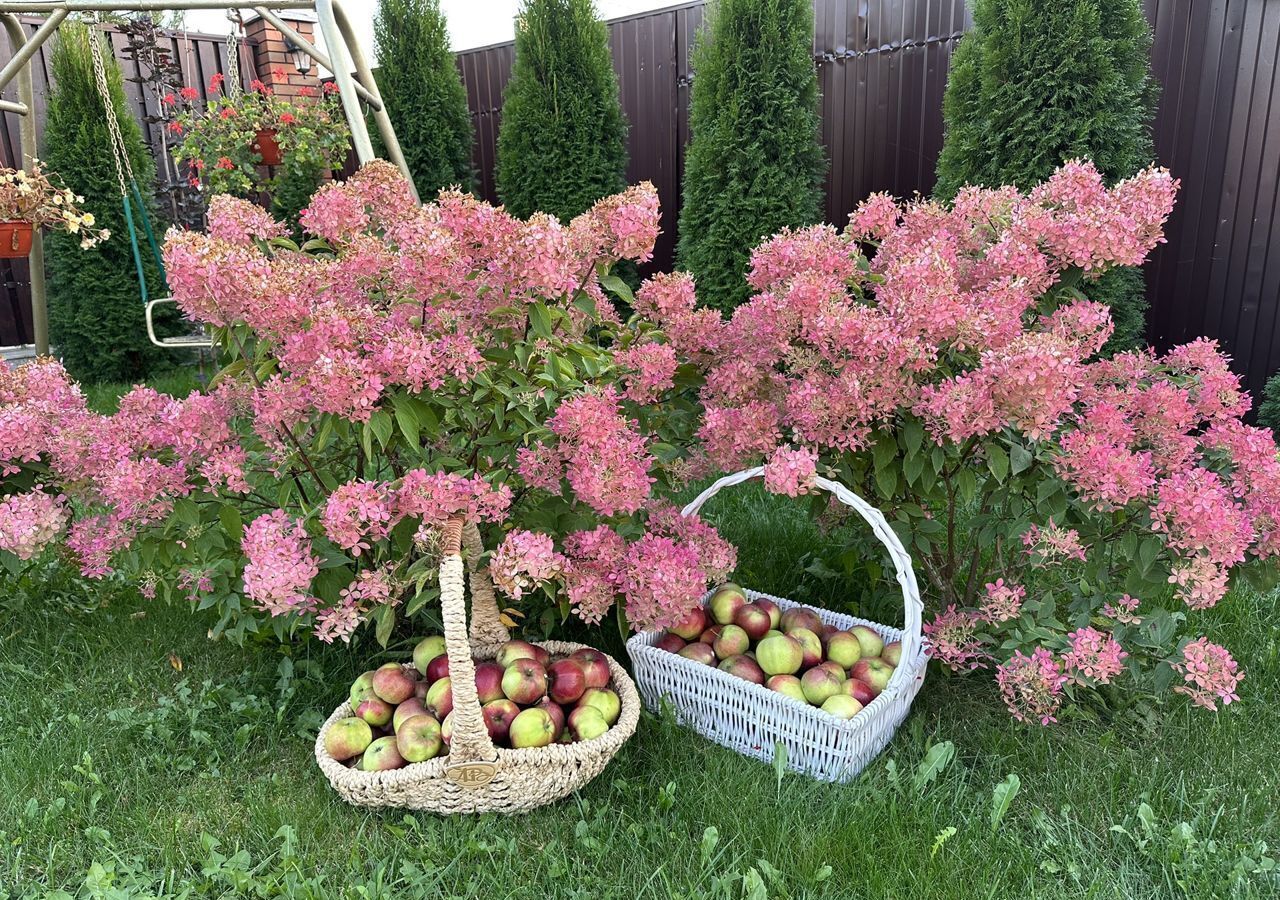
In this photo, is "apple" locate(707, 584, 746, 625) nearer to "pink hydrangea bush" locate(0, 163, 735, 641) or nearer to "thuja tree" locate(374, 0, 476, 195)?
"pink hydrangea bush" locate(0, 163, 735, 641)

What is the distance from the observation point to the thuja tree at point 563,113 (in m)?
5.33

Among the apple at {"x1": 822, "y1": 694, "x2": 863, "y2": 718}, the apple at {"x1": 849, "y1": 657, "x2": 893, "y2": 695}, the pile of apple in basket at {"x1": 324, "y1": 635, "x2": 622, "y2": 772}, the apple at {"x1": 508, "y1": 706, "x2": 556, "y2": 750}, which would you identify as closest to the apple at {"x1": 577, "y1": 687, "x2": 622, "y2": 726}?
the pile of apple in basket at {"x1": 324, "y1": 635, "x2": 622, "y2": 772}

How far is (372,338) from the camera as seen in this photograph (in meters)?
1.63

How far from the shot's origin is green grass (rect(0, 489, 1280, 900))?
1.52m

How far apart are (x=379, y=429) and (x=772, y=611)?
102 centimetres

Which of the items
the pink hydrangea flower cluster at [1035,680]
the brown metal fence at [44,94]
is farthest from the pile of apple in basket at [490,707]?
the brown metal fence at [44,94]

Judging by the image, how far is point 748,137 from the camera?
4652 millimetres

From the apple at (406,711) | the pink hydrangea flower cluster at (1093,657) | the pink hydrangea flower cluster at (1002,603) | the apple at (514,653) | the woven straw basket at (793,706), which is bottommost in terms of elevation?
the woven straw basket at (793,706)

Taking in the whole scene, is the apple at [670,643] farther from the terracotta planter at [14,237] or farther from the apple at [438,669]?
the terracotta planter at [14,237]

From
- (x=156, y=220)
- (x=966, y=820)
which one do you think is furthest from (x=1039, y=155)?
(x=156, y=220)

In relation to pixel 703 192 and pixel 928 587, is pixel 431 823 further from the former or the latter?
pixel 703 192

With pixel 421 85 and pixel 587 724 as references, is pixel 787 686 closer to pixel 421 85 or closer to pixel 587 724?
pixel 587 724

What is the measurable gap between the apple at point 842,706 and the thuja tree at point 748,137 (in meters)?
3.30

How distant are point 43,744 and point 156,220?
5.38 m
